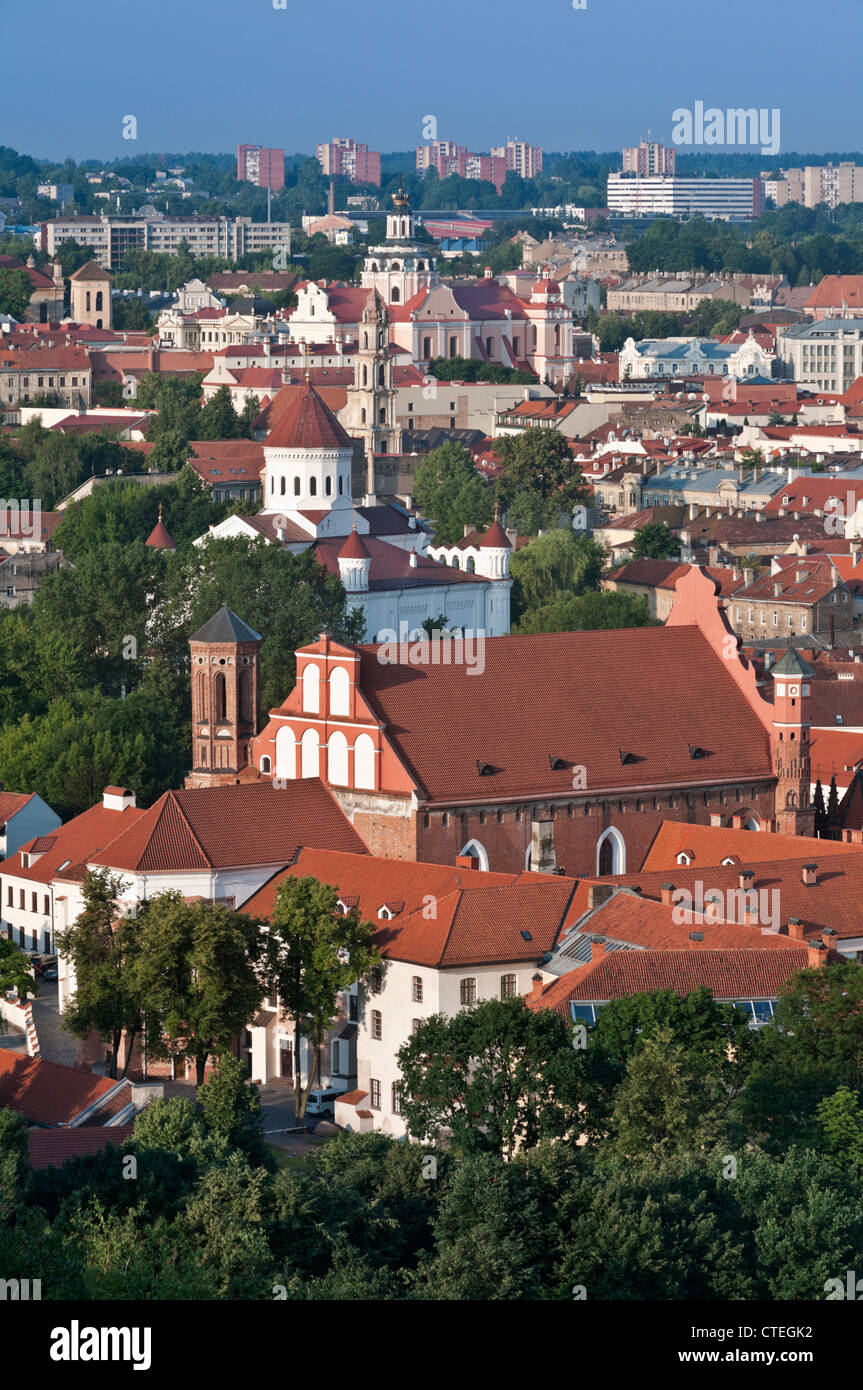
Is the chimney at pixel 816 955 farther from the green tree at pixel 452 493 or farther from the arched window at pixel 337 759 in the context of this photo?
the green tree at pixel 452 493

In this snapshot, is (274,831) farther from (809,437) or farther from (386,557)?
(809,437)

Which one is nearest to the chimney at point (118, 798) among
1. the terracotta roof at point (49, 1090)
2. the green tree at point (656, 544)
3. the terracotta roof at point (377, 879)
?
the terracotta roof at point (377, 879)

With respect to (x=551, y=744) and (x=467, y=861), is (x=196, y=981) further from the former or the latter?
(x=551, y=744)

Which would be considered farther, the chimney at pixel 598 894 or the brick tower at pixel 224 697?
the brick tower at pixel 224 697

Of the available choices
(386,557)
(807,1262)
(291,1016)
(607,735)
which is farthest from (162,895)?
(386,557)

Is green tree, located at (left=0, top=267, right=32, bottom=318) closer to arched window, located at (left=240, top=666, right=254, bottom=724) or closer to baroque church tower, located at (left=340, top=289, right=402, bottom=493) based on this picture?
baroque church tower, located at (left=340, top=289, right=402, bottom=493)
